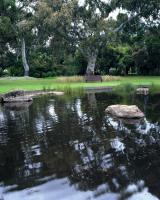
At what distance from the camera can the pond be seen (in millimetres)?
8258

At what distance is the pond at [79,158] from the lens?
27.1 ft

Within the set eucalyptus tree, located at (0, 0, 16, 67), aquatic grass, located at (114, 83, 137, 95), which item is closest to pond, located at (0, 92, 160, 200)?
aquatic grass, located at (114, 83, 137, 95)

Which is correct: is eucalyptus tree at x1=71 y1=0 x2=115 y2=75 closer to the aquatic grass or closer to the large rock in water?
the aquatic grass

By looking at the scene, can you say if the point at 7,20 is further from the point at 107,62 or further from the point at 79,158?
the point at 79,158

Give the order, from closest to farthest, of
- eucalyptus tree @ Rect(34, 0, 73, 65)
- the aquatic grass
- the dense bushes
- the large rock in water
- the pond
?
the pond, the large rock in water, the aquatic grass, eucalyptus tree @ Rect(34, 0, 73, 65), the dense bushes

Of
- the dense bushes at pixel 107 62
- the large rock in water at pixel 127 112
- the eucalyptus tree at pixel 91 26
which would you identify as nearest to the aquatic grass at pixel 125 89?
the large rock in water at pixel 127 112

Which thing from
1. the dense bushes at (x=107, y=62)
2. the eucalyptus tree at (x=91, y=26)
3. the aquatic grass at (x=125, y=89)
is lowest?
the aquatic grass at (x=125, y=89)

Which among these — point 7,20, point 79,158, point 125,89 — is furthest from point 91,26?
point 79,158

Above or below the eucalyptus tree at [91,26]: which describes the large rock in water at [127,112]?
below

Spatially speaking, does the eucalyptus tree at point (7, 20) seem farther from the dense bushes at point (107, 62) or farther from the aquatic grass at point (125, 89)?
the aquatic grass at point (125, 89)

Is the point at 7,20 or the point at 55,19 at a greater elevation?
the point at 55,19

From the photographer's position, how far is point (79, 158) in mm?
10586

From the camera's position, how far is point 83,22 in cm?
4800

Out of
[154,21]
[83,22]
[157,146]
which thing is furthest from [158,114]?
[154,21]
